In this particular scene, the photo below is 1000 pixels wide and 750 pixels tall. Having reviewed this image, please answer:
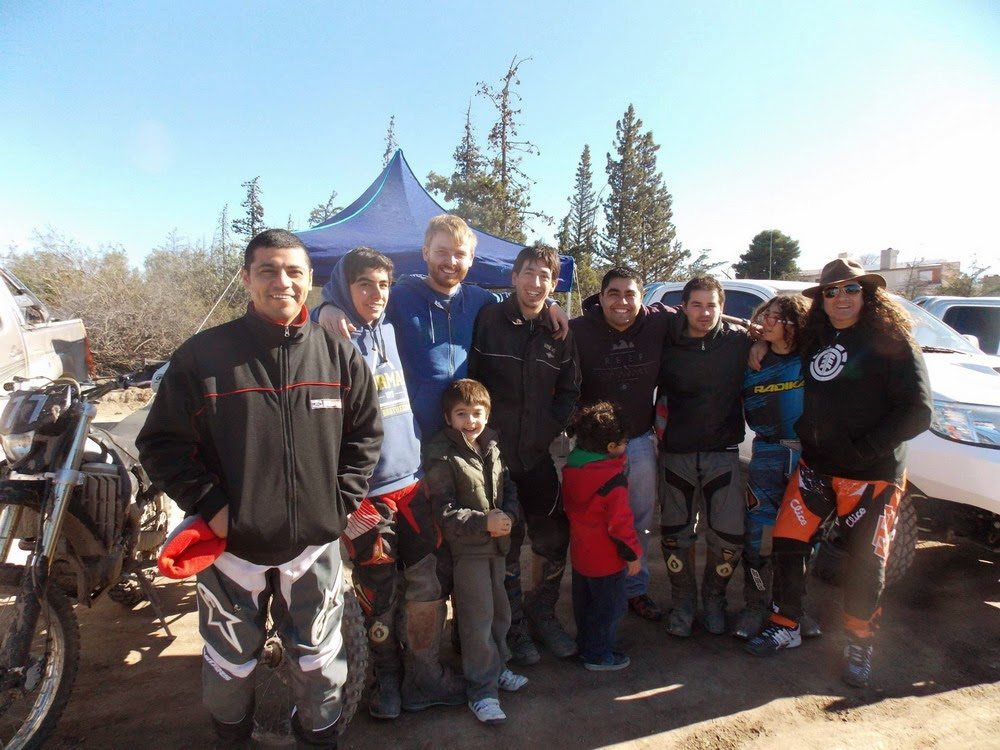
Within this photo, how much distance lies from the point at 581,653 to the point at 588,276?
65.6ft

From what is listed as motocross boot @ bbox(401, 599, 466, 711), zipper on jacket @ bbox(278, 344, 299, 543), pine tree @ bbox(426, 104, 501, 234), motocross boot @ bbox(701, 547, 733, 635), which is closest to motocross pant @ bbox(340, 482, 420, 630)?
motocross boot @ bbox(401, 599, 466, 711)

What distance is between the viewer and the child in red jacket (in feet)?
9.37

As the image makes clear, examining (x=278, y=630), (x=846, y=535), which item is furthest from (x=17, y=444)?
(x=846, y=535)

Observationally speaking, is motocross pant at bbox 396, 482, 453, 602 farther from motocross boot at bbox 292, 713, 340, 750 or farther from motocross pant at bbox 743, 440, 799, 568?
motocross pant at bbox 743, 440, 799, 568

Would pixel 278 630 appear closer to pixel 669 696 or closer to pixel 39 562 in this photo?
pixel 39 562

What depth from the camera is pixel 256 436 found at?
78.0 inches

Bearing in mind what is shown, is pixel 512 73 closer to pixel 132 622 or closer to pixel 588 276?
pixel 588 276

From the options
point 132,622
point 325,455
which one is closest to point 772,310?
point 325,455

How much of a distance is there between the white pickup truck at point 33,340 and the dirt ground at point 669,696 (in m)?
2.06

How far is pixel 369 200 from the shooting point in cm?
851

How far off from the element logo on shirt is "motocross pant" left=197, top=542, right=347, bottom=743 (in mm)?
2559

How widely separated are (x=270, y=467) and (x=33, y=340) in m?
3.86

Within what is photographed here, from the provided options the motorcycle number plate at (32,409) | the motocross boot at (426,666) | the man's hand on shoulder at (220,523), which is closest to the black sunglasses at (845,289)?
the motocross boot at (426,666)

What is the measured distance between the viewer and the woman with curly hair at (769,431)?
320cm
